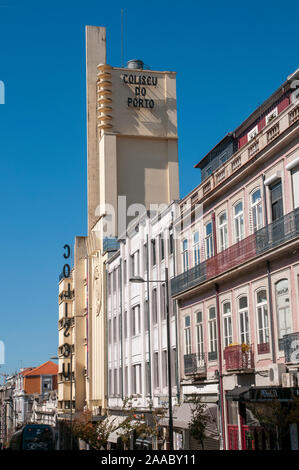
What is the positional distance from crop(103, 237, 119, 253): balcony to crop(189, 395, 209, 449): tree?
2554cm

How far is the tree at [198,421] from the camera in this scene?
31.9 metres

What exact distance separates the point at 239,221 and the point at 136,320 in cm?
1769

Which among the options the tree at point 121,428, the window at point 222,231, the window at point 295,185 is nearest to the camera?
the window at point 295,185

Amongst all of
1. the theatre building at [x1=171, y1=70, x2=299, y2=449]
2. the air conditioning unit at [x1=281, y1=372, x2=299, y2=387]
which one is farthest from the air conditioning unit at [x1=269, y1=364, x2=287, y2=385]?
the air conditioning unit at [x1=281, y1=372, x2=299, y2=387]

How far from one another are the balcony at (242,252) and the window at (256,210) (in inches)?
29.2

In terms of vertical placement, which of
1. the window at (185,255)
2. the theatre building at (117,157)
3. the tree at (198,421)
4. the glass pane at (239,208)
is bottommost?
the tree at (198,421)

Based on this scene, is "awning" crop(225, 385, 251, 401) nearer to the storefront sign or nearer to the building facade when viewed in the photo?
the building facade

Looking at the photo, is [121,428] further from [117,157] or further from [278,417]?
[117,157]

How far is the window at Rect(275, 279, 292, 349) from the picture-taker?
27.3 metres

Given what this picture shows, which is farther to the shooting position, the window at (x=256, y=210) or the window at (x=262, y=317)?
the window at (x=256, y=210)

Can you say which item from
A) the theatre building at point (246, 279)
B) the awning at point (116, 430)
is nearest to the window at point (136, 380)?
Answer: the awning at point (116, 430)

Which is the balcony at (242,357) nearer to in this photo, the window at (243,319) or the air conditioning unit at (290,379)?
the window at (243,319)
